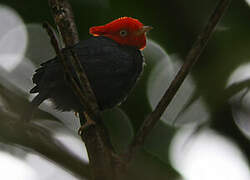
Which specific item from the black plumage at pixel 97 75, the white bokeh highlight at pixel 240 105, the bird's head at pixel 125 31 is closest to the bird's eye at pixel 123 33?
the bird's head at pixel 125 31

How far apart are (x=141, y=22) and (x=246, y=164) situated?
1741mm

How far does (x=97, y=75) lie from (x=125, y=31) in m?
0.84

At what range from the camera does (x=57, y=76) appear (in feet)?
11.2

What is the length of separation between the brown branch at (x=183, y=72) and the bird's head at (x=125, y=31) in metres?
1.76

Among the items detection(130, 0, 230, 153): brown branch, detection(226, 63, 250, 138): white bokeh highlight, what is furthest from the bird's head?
detection(130, 0, 230, 153): brown branch

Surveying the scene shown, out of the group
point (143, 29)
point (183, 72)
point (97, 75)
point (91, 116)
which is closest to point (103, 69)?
point (97, 75)

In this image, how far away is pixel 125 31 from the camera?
4254mm

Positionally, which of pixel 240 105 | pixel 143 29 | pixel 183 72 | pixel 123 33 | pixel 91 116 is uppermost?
pixel 183 72

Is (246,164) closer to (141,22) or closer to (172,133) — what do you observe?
(172,133)

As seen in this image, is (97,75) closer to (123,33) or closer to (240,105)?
(123,33)

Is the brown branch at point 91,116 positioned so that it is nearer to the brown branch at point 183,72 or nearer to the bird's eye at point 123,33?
the brown branch at point 183,72

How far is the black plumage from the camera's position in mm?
3416

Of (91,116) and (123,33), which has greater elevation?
(91,116)

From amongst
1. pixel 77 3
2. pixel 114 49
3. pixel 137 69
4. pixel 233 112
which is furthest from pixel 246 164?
pixel 77 3
